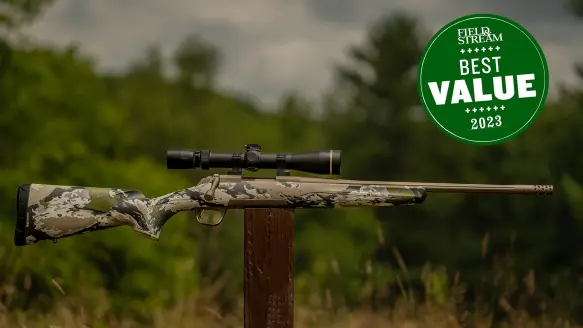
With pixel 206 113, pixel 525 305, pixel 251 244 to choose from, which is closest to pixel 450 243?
pixel 525 305

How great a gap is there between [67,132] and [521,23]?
3239mm

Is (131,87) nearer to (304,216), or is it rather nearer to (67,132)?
(67,132)

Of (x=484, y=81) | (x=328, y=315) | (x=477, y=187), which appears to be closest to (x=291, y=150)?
(x=328, y=315)

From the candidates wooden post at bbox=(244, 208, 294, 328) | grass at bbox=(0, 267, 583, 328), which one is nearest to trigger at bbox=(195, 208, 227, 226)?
wooden post at bbox=(244, 208, 294, 328)

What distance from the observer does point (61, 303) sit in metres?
4.68

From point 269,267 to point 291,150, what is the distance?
1.99 m

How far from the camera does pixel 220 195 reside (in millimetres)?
3037

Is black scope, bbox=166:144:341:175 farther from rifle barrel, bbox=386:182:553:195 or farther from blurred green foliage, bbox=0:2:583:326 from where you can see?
blurred green foliage, bbox=0:2:583:326

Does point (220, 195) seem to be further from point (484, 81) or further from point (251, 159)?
point (484, 81)

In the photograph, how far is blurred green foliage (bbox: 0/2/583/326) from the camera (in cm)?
484

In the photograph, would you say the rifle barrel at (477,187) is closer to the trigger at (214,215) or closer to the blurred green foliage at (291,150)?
the trigger at (214,215)

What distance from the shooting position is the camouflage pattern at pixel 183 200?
119 inches

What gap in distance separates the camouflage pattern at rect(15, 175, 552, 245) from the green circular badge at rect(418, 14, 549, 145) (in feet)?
3.85

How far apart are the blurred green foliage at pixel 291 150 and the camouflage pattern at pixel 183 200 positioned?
1.73 m
